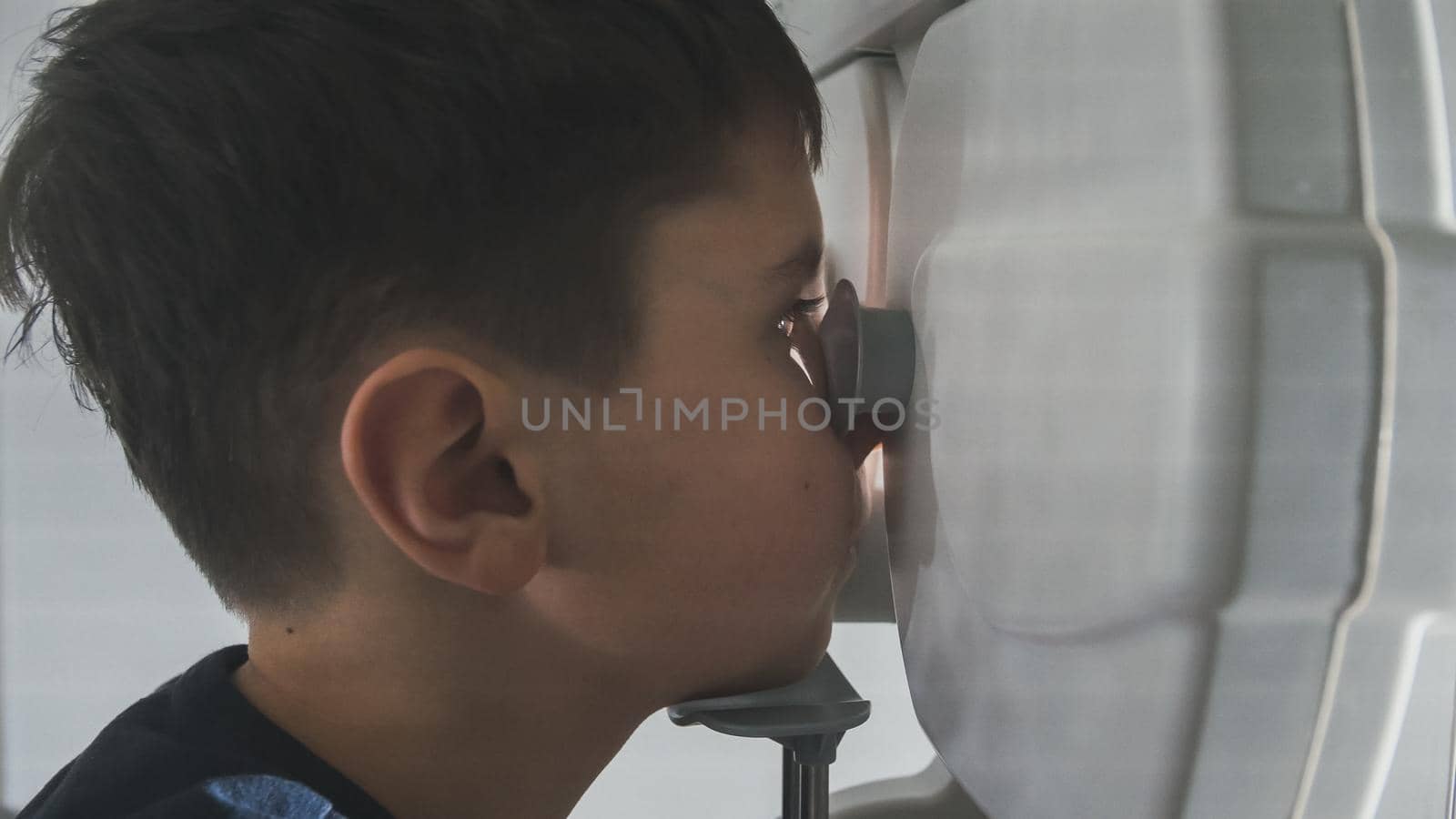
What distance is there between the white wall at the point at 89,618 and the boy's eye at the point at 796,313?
37cm

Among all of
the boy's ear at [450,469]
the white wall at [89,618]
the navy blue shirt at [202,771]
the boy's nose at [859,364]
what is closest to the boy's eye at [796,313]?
the boy's nose at [859,364]

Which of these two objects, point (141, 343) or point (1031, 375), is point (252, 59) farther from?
point (1031, 375)

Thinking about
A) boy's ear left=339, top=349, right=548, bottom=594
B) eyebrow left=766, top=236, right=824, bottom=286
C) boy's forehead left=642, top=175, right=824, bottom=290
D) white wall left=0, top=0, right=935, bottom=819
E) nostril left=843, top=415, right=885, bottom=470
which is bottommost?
white wall left=0, top=0, right=935, bottom=819

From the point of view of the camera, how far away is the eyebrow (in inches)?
14.9

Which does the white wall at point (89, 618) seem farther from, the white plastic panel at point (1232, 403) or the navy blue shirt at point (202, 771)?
the white plastic panel at point (1232, 403)

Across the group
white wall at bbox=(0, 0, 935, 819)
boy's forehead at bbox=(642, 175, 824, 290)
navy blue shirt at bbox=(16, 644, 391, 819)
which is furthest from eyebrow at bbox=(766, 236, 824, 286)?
white wall at bbox=(0, 0, 935, 819)

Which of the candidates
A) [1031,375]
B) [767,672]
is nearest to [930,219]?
[1031,375]

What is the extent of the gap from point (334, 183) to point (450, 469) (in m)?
0.10

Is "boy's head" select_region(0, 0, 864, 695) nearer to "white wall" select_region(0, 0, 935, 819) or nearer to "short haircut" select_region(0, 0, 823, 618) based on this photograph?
"short haircut" select_region(0, 0, 823, 618)

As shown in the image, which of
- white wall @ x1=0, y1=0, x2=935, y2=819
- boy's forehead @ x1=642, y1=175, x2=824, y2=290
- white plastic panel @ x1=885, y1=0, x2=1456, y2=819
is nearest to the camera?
white plastic panel @ x1=885, y1=0, x2=1456, y2=819

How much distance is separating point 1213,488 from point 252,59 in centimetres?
31

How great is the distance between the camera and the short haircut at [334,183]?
1.08ft

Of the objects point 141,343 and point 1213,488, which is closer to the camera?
point 1213,488

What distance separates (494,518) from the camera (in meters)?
0.35
